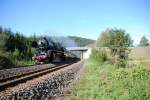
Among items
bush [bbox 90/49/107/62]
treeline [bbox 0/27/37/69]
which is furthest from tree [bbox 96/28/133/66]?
treeline [bbox 0/27/37/69]

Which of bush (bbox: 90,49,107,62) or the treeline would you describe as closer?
bush (bbox: 90,49,107,62)

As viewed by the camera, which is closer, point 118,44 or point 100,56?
point 100,56

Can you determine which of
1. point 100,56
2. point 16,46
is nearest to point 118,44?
point 100,56

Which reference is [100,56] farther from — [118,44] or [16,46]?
[16,46]

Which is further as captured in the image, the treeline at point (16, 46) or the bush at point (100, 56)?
the treeline at point (16, 46)

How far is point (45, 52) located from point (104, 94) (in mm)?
21744

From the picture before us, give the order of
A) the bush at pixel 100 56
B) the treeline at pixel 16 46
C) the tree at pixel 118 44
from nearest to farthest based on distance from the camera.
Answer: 1. the bush at pixel 100 56
2. the treeline at pixel 16 46
3. the tree at pixel 118 44

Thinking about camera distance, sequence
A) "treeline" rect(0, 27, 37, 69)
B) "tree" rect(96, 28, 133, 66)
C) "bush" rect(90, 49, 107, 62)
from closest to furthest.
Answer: "bush" rect(90, 49, 107, 62), "treeline" rect(0, 27, 37, 69), "tree" rect(96, 28, 133, 66)

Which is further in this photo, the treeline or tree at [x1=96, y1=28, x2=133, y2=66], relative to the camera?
tree at [x1=96, y1=28, x2=133, y2=66]

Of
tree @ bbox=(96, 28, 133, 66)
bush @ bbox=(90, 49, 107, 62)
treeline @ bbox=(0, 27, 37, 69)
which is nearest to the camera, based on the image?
bush @ bbox=(90, 49, 107, 62)

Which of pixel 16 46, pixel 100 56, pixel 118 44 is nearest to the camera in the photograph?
pixel 100 56

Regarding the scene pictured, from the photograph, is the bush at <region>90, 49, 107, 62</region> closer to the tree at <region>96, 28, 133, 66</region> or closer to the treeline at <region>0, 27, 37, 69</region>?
the tree at <region>96, 28, 133, 66</region>

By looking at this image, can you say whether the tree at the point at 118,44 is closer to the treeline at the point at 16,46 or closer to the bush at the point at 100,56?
the bush at the point at 100,56

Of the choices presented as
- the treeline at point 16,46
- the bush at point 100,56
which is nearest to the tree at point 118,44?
the bush at point 100,56
